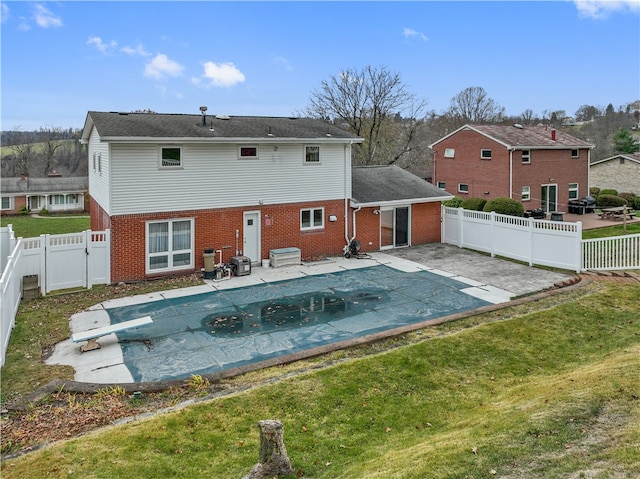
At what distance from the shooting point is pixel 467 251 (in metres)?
20.2

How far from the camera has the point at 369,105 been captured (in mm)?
38562

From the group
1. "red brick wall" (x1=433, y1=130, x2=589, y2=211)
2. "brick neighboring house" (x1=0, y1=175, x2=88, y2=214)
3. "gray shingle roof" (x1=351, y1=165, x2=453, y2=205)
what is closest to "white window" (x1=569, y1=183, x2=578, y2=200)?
"red brick wall" (x1=433, y1=130, x2=589, y2=211)

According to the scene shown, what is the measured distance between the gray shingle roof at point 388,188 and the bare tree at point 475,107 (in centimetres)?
4997

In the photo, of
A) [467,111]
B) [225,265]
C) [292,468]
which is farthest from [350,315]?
[467,111]

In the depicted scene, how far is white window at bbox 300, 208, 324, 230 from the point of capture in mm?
19050

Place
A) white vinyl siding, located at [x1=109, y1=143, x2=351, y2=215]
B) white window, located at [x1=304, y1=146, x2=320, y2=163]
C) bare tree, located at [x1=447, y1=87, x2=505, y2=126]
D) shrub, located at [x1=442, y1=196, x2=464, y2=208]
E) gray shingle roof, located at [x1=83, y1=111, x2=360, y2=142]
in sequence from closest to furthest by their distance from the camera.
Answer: white vinyl siding, located at [x1=109, y1=143, x2=351, y2=215]
gray shingle roof, located at [x1=83, y1=111, x2=360, y2=142]
white window, located at [x1=304, y1=146, x2=320, y2=163]
shrub, located at [x1=442, y1=196, x2=464, y2=208]
bare tree, located at [x1=447, y1=87, x2=505, y2=126]

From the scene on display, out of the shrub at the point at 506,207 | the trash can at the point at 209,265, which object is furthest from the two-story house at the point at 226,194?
the shrub at the point at 506,207

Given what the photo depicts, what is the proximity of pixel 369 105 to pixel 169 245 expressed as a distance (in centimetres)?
2668

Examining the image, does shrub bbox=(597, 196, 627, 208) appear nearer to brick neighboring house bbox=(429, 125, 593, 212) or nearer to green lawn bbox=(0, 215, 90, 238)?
brick neighboring house bbox=(429, 125, 593, 212)

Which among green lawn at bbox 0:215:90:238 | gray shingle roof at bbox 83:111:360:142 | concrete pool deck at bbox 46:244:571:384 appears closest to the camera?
concrete pool deck at bbox 46:244:571:384

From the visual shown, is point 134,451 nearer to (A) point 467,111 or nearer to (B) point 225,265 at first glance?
(B) point 225,265

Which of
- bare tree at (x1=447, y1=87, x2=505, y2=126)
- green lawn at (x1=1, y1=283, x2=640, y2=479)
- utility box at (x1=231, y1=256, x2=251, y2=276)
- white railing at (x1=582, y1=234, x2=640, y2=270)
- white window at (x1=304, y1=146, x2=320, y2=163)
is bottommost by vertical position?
green lawn at (x1=1, y1=283, x2=640, y2=479)

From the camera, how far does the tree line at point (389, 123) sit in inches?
1512

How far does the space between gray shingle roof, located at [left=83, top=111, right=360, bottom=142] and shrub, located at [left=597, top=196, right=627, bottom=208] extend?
23.7 meters
